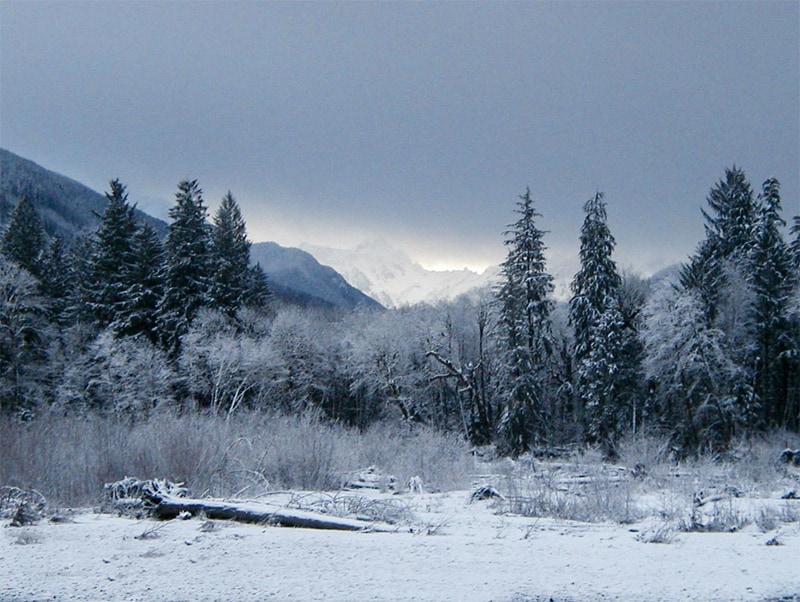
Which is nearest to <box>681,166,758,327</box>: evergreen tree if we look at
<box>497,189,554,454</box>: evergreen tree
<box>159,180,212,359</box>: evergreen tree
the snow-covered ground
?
<box>497,189,554,454</box>: evergreen tree

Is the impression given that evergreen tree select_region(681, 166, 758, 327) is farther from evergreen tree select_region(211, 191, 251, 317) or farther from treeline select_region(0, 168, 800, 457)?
evergreen tree select_region(211, 191, 251, 317)

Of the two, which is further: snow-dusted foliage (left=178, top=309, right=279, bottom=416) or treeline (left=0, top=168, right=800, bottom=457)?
snow-dusted foliage (left=178, top=309, right=279, bottom=416)

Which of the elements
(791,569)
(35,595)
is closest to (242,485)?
(35,595)

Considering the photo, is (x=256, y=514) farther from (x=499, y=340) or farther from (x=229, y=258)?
(x=229, y=258)

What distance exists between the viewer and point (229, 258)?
53531 millimetres

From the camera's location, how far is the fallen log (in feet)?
21.7

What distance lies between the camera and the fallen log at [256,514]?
261 inches

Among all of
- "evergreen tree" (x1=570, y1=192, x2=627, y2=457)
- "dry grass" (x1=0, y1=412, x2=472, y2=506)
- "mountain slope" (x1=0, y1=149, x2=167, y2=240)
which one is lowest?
"dry grass" (x1=0, y1=412, x2=472, y2=506)

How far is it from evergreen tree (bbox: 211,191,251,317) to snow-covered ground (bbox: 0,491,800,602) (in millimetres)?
43958

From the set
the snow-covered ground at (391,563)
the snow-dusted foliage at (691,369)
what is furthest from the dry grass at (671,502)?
the snow-dusted foliage at (691,369)

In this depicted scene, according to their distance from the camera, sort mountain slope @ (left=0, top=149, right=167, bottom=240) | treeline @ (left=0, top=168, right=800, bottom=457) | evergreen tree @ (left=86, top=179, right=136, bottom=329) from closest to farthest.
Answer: treeline @ (left=0, top=168, right=800, bottom=457) → evergreen tree @ (left=86, top=179, right=136, bottom=329) → mountain slope @ (left=0, top=149, right=167, bottom=240)

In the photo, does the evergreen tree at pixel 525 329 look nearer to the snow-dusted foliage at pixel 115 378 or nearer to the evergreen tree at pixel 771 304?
the evergreen tree at pixel 771 304

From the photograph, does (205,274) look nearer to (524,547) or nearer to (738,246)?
(738,246)

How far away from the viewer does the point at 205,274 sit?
50.2 metres
